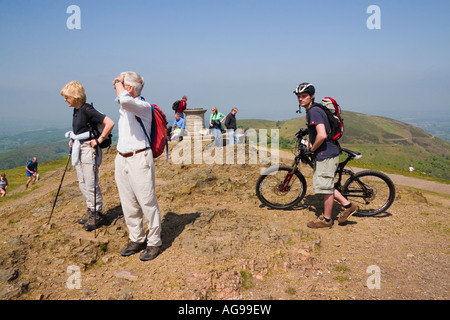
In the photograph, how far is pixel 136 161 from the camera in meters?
4.63

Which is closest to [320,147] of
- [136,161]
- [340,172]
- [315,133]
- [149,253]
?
[315,133]

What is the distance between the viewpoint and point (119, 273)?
4.60 meters

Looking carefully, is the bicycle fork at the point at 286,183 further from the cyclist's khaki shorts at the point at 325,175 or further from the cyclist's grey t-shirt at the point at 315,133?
the cyclist's grey t-shirt at the point at 315,133

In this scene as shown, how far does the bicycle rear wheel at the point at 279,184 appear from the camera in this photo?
706cm

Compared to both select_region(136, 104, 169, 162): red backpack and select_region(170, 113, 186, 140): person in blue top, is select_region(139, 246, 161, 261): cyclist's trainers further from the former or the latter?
select_region(170, 113, 186, 140): person in blue top

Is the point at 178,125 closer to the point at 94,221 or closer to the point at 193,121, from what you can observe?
the point at 193,121

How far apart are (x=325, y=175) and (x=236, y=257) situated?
8.49 feet

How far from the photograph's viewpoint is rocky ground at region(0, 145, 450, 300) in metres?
4.16

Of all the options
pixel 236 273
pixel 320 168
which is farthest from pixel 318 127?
pixel 236 273

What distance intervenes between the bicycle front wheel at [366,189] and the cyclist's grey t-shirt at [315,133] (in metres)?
1.38

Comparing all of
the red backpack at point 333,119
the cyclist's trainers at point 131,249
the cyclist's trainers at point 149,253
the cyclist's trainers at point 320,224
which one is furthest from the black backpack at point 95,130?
the cyclist's trainers at point 320,224
